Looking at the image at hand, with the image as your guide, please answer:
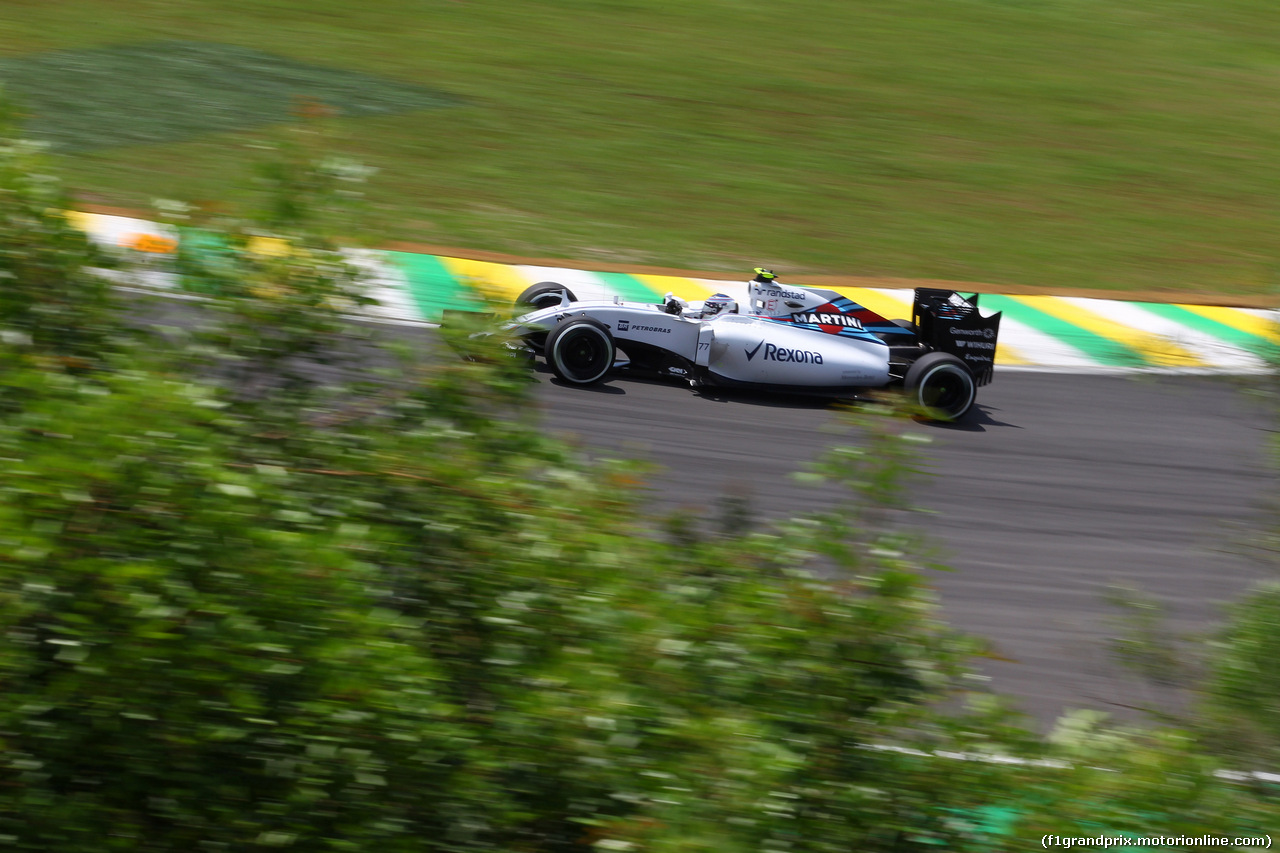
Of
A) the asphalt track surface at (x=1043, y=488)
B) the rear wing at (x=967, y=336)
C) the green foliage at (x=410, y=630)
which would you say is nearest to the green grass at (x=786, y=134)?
the rear wing at (x=967, y=336)

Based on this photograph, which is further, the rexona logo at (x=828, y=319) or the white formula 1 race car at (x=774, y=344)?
the rexona logo at (x=828, y=319)

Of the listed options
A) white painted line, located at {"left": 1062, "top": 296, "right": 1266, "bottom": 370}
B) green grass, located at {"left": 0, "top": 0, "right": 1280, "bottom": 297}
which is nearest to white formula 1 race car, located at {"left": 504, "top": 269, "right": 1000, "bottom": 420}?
white painted line, located at {"left": 1062, "top": 296, "right": 1266, "bottom": 370}

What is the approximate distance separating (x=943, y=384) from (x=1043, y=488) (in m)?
1.78

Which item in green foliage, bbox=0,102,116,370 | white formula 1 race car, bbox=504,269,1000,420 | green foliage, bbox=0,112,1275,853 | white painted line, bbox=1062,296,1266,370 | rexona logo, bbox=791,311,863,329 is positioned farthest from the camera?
white painted line, bbox=1062,296,1266,370

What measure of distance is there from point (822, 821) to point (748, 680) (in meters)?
0.39

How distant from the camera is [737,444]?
392 inches

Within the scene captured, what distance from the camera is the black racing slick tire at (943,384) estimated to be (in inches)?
437

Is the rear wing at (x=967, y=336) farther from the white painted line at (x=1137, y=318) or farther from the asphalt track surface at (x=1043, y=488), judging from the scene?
the white painted line at (x=1137, y=318)

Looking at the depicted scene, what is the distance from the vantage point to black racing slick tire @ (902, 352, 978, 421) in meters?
11.1

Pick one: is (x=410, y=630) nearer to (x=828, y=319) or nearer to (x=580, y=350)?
(x=580, y=350)

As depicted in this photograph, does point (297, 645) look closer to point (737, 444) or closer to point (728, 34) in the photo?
point (737, 444)

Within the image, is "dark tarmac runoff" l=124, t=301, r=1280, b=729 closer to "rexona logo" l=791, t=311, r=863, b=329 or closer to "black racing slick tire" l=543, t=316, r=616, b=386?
"black racing slick tire" l=543, t=316, r=616, b=386

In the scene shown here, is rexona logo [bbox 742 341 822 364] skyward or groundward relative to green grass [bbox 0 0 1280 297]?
groundward

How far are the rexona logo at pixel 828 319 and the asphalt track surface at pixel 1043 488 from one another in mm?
838
